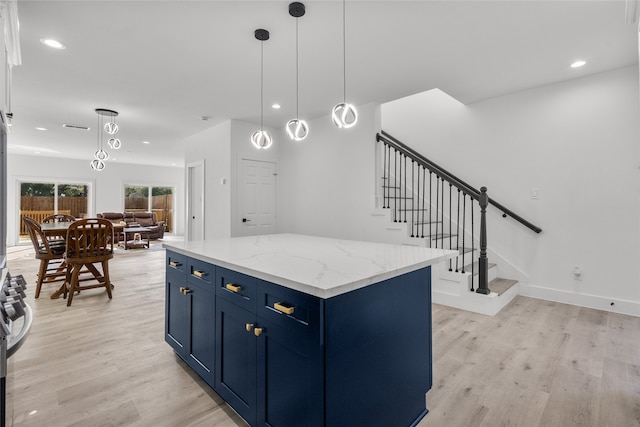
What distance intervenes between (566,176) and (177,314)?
4347 millimetres

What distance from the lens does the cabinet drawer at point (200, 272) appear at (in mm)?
1894

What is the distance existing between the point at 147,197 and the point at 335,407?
11.9m

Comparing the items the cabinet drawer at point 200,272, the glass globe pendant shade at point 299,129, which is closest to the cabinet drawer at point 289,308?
the cabinet drawer at point 200,272

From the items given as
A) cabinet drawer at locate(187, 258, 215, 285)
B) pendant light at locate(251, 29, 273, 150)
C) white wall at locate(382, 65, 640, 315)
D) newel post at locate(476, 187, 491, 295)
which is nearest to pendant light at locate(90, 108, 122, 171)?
pendant light at locate(251, 29, 273, 150)

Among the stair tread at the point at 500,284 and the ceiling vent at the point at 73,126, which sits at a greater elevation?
the ceiling vent at the point at 73,126

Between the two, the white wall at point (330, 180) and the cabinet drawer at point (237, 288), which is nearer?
the cabinet drawer at point (237, 288)

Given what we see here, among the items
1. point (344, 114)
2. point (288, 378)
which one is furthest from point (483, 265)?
point (288, 378)

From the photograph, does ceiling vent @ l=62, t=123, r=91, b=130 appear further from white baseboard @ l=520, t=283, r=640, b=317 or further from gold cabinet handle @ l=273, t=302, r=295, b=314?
white baseboard @ l=520, t=283, r=640, b=317

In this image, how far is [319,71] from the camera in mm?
3404

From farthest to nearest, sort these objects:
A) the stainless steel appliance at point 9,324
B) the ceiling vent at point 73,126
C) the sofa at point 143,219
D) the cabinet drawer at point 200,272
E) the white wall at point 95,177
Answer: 1. the sofa at point 143,219
2. the white wall at point 95,177
3. the ceiling vent at point 73,126
4. the cabinet drawer at point 200,272
5. the stainless steel appliance at point 9,324

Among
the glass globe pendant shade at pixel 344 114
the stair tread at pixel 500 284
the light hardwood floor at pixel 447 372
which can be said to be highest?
the glass globe pendant shade at pixel 344 114

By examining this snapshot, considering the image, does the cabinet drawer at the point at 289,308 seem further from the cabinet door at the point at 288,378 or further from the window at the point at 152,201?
the window at the point at 152,201

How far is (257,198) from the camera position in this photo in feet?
18.5

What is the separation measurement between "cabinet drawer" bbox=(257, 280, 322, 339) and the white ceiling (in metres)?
2.06
